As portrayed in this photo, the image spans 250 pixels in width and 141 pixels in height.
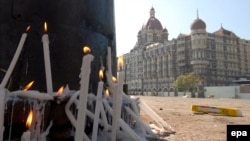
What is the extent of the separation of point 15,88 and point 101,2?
5.63 feet

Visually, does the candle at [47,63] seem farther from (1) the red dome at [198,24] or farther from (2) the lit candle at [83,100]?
(1) the red dome at [198,24]

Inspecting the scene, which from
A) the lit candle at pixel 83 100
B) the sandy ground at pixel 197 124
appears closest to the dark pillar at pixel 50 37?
the lit candle at pixel 83 100

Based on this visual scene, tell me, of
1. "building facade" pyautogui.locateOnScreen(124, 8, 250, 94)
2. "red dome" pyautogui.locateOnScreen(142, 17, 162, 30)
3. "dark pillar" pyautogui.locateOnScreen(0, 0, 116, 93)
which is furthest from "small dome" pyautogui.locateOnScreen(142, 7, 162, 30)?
"dark pillar" pyautogui.locateOnScreen(0, 0, 116, 93)

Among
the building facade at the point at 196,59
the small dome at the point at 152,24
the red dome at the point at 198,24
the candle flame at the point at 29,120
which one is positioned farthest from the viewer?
the small dome at the point at 152,24

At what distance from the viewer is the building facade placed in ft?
250

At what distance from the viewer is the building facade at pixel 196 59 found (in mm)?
76062

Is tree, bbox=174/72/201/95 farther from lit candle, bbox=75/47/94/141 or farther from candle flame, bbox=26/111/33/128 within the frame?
lit candle, bbox=75/47/94/141

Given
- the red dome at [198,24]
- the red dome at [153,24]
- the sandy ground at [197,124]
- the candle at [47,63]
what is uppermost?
the red dome at [153,24]

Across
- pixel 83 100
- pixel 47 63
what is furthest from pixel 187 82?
pixel 83 100

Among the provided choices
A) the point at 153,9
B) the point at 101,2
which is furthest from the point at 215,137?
the point at 153,9

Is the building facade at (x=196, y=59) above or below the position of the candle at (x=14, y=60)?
above

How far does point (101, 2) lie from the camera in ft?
13.3

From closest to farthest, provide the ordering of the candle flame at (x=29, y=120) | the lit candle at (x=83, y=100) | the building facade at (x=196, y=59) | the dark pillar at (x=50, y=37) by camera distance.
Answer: the lit candle at (x=83, y=100) → the candle flame at (x=29, y=120) → the dark pillar at (x=50, y=37) → the building facade at (x=196, y=59)

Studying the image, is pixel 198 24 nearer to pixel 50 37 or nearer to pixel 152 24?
pixel 152 24
